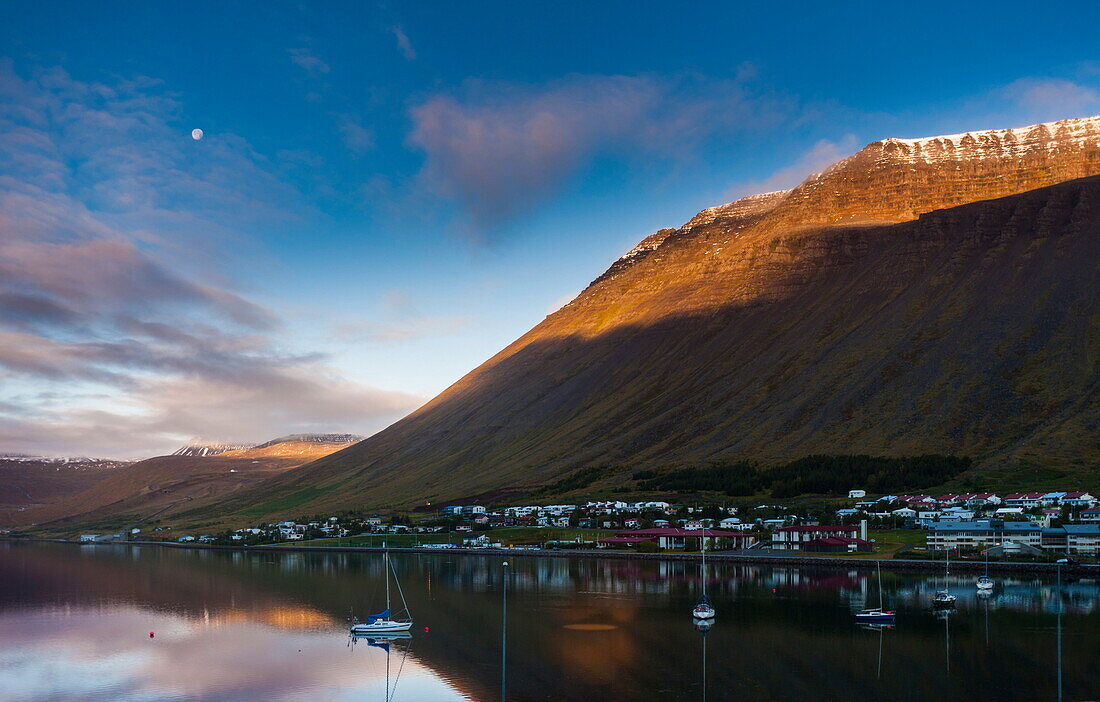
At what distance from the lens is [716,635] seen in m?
64.9

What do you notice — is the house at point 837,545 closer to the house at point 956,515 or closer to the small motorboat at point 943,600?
the house at point 956,515

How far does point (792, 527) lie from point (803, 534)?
2111mm

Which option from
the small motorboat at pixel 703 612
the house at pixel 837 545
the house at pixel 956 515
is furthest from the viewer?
the house at pixel 956 515

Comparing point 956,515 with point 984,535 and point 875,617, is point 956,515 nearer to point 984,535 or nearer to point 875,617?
point 984,535

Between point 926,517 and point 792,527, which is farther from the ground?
point 926,517

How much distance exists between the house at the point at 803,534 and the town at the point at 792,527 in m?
0.14

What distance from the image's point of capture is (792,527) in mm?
134125

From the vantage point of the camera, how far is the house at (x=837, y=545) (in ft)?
401

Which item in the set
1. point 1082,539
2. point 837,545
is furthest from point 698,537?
point 1082,539

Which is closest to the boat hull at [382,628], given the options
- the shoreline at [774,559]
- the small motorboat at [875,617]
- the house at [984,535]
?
the small motorboat at [875,617]

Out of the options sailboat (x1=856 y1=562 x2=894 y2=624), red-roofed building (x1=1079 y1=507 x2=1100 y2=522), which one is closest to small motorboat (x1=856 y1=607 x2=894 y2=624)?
sailboat (x1=856 y1=562 x2=894 y2=624)

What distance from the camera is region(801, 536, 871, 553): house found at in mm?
122312

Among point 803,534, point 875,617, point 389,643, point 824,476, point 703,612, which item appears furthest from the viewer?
point 824,476

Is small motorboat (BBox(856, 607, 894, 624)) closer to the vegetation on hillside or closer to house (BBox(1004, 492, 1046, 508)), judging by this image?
house (BBox(1004, 492, 1046, 508))
